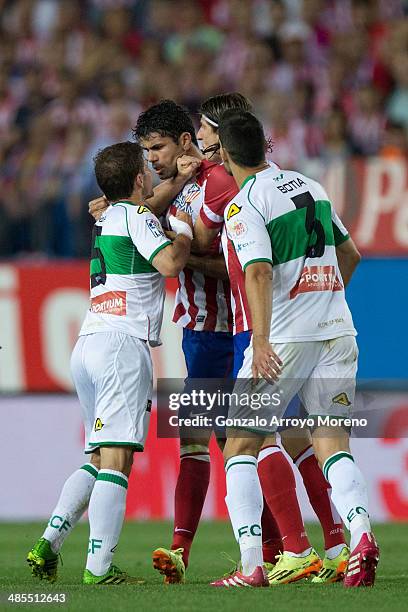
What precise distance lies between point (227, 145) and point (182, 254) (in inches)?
24.1

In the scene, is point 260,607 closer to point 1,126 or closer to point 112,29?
point 1,126

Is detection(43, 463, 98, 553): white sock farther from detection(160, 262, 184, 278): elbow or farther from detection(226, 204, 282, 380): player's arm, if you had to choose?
detection(226, 204, 282, 380): player's arm

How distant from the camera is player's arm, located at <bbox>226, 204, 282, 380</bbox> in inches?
248

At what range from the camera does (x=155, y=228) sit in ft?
22.9

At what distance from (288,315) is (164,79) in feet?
28.1

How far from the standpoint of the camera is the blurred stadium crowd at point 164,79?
13.2 m

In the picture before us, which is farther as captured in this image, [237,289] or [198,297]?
[198,297]

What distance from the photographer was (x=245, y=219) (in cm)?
659

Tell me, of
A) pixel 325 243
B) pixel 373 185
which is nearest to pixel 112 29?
pixel 373 185

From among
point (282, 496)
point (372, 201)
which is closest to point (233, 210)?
point (282, 496)

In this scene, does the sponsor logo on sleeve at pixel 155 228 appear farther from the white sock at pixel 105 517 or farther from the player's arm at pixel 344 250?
the white sock at pixel 105 517

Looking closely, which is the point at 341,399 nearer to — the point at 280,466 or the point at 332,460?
the point at 332,460

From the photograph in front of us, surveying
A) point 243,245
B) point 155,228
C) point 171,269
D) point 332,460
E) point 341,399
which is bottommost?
point 332,460

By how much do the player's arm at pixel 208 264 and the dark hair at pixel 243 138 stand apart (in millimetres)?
870
